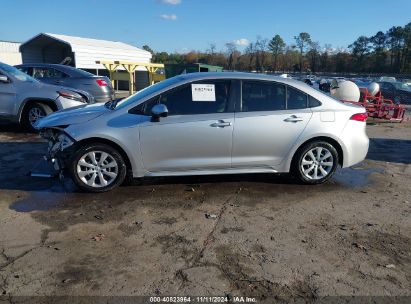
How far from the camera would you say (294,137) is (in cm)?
564

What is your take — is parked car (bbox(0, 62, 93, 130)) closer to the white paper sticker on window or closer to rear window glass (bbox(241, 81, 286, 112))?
the white paper sticker on window

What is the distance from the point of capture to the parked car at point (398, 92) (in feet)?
77.0

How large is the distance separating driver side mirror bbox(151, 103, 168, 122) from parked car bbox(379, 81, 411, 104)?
21.8 meters

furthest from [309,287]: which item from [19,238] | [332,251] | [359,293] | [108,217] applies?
[19,238]

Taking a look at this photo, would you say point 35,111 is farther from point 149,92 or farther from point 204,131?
point 204,131

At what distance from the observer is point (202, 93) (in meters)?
5.43

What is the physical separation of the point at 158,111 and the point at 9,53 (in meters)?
34.9

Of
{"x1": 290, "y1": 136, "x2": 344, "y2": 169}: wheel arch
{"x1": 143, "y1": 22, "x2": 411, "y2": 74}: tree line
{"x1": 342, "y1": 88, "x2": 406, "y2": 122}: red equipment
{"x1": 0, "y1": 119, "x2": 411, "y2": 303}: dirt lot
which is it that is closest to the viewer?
{"x1": 0, "y1": 119, "x2": 411, "y2": 303}: dirt lot

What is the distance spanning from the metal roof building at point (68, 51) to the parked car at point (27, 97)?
1758 centimetres

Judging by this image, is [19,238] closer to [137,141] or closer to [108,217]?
[108,217]

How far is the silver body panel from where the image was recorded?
17.3ft

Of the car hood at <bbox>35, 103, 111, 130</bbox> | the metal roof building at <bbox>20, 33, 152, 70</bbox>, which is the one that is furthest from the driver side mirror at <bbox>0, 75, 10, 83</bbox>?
the metal roof building at <bbox>20, 33, 152, 70</bbox>

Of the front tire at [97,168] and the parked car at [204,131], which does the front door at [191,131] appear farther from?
the front tire at [97,168]

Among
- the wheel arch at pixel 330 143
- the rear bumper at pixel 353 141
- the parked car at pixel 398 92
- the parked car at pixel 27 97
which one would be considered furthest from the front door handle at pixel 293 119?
the parked car at pixel 398 92
